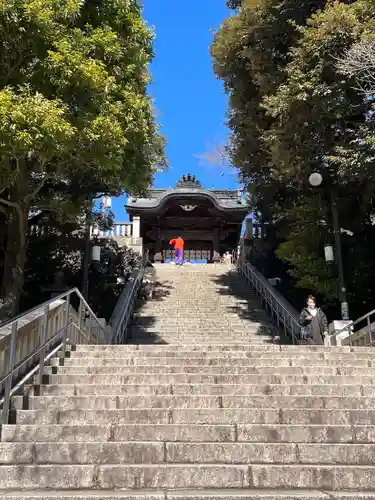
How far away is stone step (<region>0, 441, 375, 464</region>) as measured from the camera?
3.92 m

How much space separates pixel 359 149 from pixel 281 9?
4.99 meters

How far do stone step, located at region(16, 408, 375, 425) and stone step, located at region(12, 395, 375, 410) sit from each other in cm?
26

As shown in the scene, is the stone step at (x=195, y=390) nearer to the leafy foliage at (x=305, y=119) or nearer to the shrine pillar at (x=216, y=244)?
the leafy foliage at (x=305, y=119)

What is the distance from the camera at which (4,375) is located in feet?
14.9

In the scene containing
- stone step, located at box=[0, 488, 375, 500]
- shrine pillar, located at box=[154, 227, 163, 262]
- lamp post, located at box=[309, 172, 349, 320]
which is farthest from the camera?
shrine pillar, located at box=[154, 227, 163, 262]

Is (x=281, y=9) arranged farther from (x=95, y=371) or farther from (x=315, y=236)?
(x=95, y=371)

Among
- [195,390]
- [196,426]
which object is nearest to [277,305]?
[195,390]

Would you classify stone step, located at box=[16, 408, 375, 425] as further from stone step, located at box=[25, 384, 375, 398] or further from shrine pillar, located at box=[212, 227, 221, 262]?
shrine pillar, located at box=[212, 227, 221, 262]

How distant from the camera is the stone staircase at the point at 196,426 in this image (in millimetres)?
3613

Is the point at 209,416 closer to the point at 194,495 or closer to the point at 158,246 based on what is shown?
the point at 194,495

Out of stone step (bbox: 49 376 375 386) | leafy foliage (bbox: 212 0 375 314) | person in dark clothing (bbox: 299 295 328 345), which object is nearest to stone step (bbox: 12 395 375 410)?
stone step (bbox: 49 376 375 386)

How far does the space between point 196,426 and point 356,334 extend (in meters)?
5.75

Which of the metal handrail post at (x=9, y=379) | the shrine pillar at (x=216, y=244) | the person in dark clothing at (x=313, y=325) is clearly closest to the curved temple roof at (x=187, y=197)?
the shrine pillar at (x=216, y=244)

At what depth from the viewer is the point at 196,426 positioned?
429 cm
